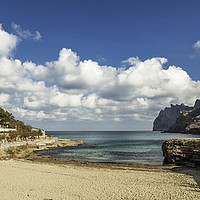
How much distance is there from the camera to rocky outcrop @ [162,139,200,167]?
29145 millimetres

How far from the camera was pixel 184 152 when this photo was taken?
3070cm

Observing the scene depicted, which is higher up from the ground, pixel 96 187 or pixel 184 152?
pixel 184 152

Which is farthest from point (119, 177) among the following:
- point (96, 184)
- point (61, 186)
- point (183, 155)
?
point (183, 155)

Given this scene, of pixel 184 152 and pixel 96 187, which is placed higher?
pixel 184 152

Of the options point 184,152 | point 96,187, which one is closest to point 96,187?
point 96,187

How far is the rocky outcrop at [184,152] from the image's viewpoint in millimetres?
29145

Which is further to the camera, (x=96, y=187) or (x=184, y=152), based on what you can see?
(x=184, y=152)

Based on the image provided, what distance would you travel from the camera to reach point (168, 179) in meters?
21.0

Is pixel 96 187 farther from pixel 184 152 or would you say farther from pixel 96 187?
pixel 184 152

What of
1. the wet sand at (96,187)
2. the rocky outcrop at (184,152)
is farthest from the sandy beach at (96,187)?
the rocky outcrop at (184,152)

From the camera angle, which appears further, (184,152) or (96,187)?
(184,152)

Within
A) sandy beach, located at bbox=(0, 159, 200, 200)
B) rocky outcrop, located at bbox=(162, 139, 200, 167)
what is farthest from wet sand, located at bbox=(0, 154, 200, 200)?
rocky outcrop, located at bbox=(162, 139, 200, 167)

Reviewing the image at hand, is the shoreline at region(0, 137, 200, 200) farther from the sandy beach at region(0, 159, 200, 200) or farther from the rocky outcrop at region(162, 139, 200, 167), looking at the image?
the rocky outcrop at region(162, 139, 200, 167)

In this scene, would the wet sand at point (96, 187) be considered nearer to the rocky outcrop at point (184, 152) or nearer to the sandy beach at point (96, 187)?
the sandy beach at point (96, 187)
